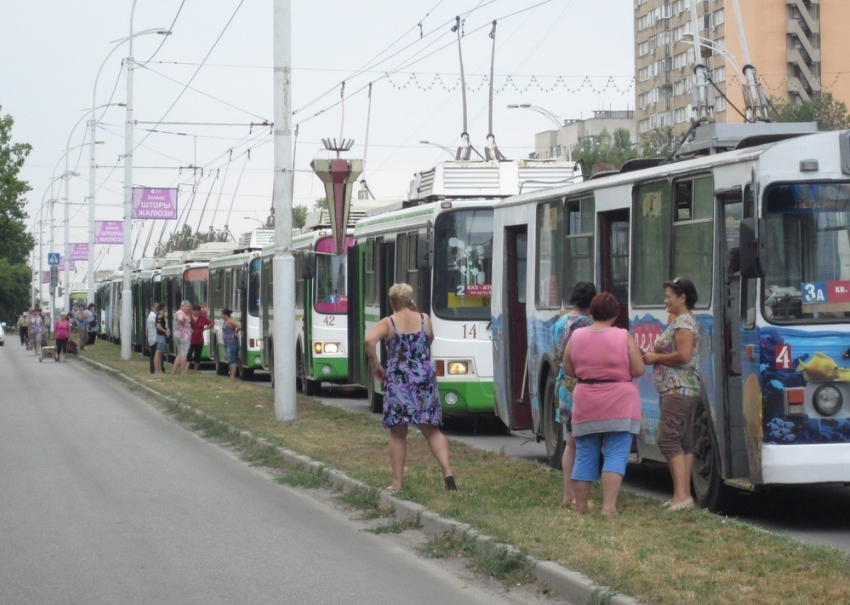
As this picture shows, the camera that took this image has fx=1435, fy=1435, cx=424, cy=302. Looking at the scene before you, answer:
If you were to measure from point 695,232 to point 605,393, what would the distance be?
165 centimetres

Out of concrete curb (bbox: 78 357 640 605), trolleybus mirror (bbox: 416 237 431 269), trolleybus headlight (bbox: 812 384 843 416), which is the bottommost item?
concrete curb (bbox: 78 357 640 605)

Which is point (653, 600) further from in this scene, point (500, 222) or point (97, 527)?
point (500, 222)

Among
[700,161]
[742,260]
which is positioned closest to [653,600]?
[742,260]

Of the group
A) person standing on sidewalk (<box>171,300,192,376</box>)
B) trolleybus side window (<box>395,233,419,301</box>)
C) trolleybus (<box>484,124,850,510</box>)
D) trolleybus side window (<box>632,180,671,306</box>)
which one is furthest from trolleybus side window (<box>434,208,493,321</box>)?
person standing on sidewalk (<box>171,300,192,376</box>)

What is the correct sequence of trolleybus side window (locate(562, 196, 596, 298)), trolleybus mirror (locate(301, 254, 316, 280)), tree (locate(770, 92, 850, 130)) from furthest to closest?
tree (locate(770, 92, 850, 130)) → trolleybus mirror (locate(301, 254, 316, 280)) → trolleybus side window (locate(562, 196, 596, 298))

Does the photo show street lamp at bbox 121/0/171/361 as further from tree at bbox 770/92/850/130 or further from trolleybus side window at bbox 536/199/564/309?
tree at bbox 770/92/850/130

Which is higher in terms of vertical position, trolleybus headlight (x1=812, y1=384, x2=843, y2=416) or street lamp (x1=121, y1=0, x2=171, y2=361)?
street lamp (x1=121, y1=0, x2=171, y2=361)

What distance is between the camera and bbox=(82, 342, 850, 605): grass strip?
693 cm

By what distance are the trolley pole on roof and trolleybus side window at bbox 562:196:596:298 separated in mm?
6566

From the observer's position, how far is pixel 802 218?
9352 mm

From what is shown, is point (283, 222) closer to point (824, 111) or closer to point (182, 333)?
point (182, 333)

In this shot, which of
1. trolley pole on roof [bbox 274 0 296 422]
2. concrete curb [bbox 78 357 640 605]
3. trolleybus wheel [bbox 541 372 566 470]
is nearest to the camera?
concrete curb [bbox 78 357 640 605]

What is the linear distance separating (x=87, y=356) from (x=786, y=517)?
39.8 meters

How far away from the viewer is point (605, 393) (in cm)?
942
